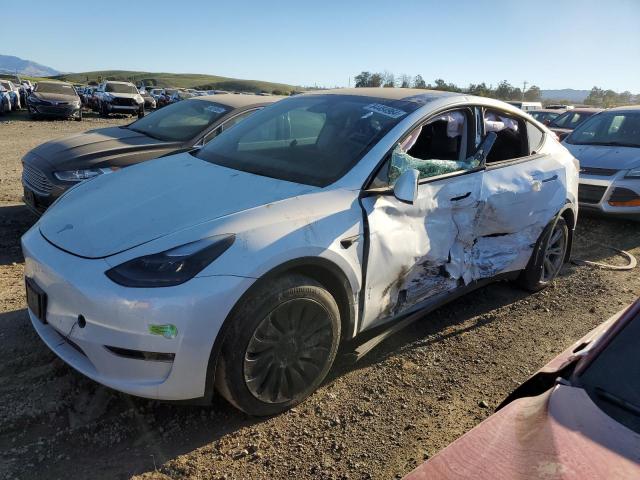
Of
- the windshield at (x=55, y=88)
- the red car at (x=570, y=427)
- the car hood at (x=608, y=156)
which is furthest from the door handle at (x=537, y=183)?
the windshield at (x=55, y=88)

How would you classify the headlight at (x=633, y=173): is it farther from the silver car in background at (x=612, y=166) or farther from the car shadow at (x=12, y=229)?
the car shadow at (x=12, y=229)

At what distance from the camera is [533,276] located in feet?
14.6

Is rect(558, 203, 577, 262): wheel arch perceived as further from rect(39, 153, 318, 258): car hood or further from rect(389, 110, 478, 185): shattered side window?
rect(39, 153, 318, 258): car hood

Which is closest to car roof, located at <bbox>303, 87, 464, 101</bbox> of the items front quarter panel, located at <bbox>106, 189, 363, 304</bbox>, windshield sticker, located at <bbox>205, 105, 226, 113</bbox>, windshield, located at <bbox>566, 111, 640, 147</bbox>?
front quarter panel, located at <bbox>106, 189, 363, 304</bbox>

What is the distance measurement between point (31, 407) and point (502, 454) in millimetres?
2416

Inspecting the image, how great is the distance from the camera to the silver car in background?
6.70 meters

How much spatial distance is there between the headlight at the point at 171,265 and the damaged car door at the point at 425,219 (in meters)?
0.93

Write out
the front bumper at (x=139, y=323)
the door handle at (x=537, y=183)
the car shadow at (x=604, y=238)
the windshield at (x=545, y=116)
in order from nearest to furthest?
the front bumper at (x=139, y=323)
the door handle at (x=537, y=183)
the car shadow at (x=604, y=238)
the windshield at (x=545, y=116)

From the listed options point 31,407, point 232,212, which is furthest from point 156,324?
point 31,407

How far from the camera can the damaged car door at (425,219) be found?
299cm

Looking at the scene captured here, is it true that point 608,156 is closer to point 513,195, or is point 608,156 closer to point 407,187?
point 513,195

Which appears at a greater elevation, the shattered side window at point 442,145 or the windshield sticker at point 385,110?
the windshield sticker at point 385,110

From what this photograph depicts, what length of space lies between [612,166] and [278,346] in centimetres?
619

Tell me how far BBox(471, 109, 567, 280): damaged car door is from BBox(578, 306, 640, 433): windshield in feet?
5.95
